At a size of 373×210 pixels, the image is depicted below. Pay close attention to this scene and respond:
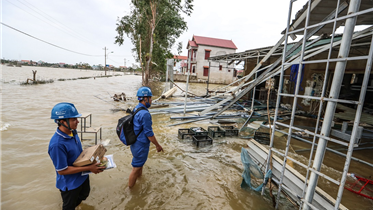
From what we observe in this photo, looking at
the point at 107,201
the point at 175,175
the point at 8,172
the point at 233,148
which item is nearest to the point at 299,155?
the point at 233,148

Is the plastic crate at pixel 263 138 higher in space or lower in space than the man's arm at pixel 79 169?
lower

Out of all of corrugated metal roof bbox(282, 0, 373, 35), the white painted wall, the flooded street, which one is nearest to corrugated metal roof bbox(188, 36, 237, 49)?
the white painted wall

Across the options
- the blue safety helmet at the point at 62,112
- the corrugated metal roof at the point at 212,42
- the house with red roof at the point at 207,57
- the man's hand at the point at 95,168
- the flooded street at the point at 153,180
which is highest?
the corrugated metal roof at the point at 212,42

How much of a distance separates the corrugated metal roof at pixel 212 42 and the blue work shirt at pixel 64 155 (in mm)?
36451

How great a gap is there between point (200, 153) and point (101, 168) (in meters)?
3.23

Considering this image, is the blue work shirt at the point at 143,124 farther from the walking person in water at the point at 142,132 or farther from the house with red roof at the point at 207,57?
the house with red roof at the point at 207,57

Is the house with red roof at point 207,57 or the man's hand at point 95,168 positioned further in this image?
the house with red roof at point 207,57

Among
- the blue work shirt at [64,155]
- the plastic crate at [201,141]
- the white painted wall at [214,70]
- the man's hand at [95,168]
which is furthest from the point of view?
the white painted wall at [214,70]

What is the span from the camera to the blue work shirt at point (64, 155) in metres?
2.00

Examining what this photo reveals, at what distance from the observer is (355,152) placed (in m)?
5.50

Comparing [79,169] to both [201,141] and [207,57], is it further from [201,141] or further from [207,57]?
[207,57]

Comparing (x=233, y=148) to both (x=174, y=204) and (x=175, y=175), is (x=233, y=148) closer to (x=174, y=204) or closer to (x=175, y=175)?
(x=175, y=175)

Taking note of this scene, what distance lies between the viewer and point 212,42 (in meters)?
37.6

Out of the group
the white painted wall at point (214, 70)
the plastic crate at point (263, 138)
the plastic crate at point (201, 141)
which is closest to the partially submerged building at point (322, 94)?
the plastic crate at point (263, 138)
